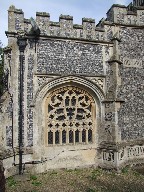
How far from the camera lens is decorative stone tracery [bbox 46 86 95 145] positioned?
9.88 meters

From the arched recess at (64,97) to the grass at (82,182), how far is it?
1225 mm

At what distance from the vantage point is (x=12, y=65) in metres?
9.30

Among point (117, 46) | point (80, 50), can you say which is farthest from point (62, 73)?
point (117, 46)

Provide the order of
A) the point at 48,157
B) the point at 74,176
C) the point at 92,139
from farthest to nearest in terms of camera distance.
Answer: the point at 92,139, the point at 48,157, the point at 74,176

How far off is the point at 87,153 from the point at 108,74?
3234 mm

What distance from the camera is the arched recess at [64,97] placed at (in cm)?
949

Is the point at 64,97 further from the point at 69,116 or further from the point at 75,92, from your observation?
the point at 69,116

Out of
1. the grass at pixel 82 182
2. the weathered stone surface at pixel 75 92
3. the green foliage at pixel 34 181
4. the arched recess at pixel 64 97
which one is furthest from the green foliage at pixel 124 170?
the green foliage at pixel 34 181

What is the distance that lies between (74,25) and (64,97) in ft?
9.29

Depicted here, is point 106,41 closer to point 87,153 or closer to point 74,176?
point 87,153

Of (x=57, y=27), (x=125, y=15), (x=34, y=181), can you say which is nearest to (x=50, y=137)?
(x=34, y=181)

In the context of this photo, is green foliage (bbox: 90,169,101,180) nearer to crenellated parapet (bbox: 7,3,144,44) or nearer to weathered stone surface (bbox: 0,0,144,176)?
weathered stone surface (bbox: 0,0,144,176)

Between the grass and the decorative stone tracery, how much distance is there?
1.26 metres

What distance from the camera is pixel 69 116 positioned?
1014 centimetres
